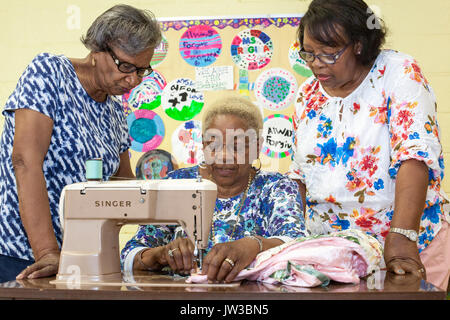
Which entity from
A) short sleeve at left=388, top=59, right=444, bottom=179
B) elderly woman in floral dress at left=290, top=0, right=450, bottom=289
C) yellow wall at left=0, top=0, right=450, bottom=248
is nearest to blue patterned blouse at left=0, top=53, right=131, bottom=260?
elderly woman in floral dress at left=290, top=0, right=450, bottom=289

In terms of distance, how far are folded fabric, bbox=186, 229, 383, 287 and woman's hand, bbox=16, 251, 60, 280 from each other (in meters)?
0.42

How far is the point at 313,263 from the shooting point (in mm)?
1378

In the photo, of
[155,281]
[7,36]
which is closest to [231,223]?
[155,281]

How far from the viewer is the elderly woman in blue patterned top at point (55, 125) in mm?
1671

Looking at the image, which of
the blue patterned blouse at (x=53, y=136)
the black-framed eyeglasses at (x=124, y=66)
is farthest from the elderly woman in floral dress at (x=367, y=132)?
the blue patterned blouse at (x=53, y=136)

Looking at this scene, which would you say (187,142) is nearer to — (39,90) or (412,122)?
(39,90)

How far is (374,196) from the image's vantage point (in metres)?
1.85

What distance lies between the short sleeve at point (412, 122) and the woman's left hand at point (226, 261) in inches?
23.4

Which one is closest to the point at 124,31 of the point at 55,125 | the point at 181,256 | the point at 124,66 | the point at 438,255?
the point at 124,66

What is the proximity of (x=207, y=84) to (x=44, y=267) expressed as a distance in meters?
1.96

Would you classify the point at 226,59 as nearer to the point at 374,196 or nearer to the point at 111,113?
Answer: the point at 111,113

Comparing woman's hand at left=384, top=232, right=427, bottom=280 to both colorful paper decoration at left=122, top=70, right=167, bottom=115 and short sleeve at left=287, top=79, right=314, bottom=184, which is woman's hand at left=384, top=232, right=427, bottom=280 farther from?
colorful paper decoration at left=122, top=70, right=167, bottom=115

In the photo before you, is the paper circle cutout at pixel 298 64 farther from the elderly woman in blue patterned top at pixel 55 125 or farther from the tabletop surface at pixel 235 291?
the tabletop surface at pixel 235 291

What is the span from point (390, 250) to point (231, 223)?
0.58 m
